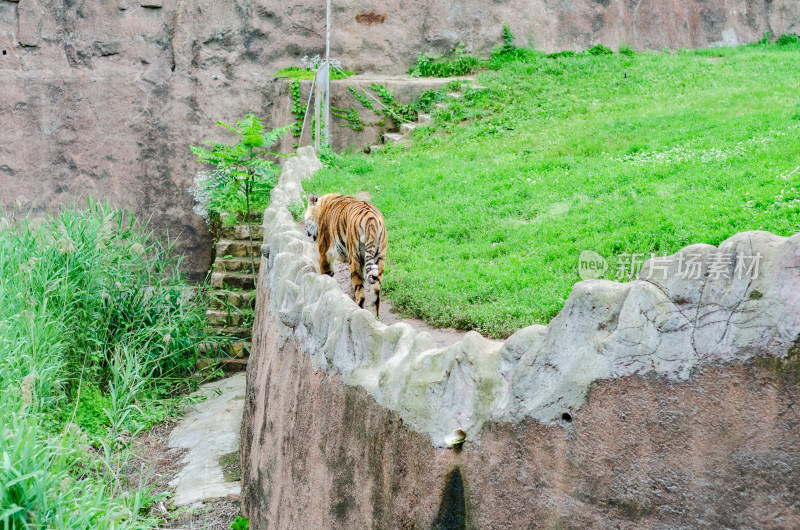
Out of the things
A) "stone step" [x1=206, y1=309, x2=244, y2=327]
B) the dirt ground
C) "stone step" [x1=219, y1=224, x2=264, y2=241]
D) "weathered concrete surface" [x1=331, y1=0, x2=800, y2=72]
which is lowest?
the dirt ground

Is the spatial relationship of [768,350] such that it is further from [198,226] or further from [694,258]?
[198,226]

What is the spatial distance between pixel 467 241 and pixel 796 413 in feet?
20.0

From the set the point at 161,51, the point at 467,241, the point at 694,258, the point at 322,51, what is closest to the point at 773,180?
the point at 467,241

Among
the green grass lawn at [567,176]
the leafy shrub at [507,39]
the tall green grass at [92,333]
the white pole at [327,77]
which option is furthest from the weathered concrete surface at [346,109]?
the tall green grass at [92,333]

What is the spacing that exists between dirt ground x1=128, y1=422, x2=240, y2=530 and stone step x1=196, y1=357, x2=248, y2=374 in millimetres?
1366

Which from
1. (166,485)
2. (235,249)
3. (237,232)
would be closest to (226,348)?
(235,249)

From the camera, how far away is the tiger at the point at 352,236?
703 centimetres

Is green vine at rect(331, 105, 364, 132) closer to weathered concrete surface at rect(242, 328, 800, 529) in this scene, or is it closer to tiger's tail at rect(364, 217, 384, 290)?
tiger's tail at rect(364, 217, 384, 290)

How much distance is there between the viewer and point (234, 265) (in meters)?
11.6

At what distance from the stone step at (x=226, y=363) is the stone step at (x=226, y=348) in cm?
8

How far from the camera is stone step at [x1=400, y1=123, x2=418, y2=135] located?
15.0 meters

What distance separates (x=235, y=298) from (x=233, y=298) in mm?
30

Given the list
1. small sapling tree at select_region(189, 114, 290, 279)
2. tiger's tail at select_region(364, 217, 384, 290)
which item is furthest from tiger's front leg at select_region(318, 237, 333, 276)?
small sapling tree at select_region(189, 114, 290, 279)

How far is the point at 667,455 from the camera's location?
2.81 metres
